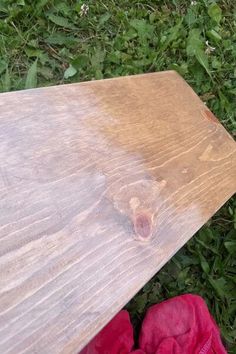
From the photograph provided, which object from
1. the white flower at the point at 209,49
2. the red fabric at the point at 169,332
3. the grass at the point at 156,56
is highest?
the white flower at the point at 209,49

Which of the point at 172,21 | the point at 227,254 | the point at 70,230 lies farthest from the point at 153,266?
the point at 172,21

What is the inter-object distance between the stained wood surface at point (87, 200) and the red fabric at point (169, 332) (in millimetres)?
513

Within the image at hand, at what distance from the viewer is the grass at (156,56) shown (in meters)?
1.88

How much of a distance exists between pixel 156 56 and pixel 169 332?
1.16 metres

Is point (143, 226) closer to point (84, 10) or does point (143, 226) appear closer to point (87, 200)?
point (87, 200)

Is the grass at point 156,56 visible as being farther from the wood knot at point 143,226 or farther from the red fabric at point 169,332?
the wood knot at point 143,226

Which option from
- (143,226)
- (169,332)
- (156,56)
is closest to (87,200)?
(143,226)

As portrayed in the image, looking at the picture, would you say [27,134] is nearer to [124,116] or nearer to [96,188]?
[96,188]

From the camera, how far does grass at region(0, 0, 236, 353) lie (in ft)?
6.16

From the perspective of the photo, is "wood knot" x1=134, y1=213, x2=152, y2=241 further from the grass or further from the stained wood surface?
the grass

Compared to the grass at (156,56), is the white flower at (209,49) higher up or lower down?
higher up

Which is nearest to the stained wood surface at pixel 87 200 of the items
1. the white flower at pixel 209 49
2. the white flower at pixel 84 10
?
the white flower at pixel 84 10

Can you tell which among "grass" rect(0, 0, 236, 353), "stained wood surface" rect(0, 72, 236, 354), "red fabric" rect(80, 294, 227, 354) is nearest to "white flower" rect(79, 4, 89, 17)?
"grass" rect(0, 0, 236, 353)

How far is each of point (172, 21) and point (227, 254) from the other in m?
1.10
